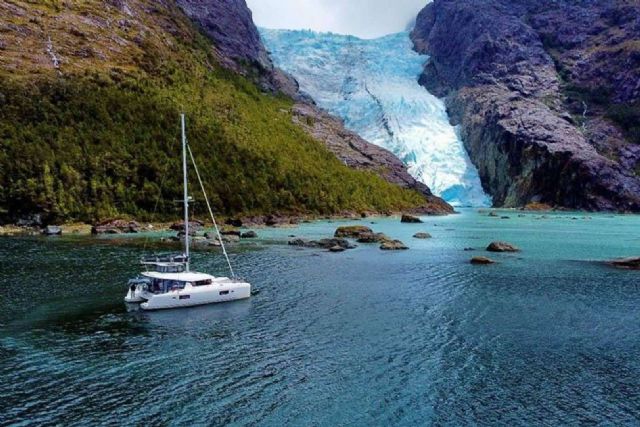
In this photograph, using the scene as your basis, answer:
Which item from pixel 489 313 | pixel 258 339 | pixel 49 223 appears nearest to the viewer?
pixel 258 339

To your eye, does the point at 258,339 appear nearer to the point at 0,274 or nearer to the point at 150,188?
the point at 0,274

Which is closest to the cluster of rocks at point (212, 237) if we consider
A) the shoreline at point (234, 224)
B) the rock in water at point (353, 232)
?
the shoreline at point (234, 224)

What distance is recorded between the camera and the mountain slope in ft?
362

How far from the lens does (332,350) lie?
3275 cm

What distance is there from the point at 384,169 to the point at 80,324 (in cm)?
15750

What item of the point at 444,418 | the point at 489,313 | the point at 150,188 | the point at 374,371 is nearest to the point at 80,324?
the point at 374,371

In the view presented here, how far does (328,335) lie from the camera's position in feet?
117

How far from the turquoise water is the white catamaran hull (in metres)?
1.01

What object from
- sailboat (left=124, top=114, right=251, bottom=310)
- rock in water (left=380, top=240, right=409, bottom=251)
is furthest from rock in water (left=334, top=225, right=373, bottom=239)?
sailboat (left=124, top=114, right=251, bottom=310)

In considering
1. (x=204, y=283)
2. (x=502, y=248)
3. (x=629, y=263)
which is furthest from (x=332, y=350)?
(x=502, y=248)

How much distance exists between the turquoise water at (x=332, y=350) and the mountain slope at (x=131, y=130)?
176 feet

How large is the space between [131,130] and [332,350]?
355 feet

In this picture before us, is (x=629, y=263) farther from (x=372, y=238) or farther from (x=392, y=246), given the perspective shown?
(x=372, y=238)

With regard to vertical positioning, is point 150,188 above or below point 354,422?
above
